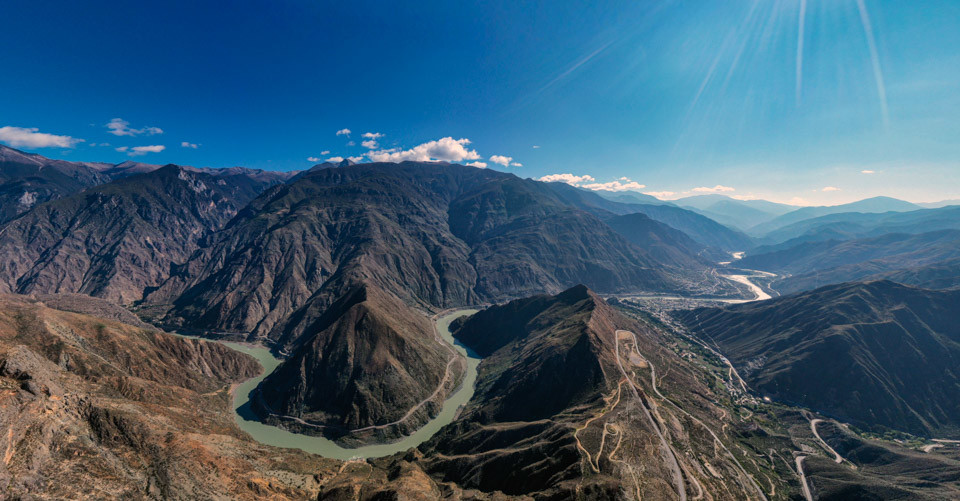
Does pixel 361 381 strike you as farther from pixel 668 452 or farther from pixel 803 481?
pixel 803 481

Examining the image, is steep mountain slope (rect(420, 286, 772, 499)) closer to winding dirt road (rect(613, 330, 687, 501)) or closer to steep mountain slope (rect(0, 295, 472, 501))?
winding dirt road (rect(613, 330, 687, 501))

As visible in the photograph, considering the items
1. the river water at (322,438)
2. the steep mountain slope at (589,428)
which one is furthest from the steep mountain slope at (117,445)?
the river water at (322,438)

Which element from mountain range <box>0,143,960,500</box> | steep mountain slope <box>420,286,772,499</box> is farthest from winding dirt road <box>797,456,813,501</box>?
steep mountain slope <box>420,286,772,499</box>

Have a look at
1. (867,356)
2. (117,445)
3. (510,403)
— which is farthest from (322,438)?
(867,356)

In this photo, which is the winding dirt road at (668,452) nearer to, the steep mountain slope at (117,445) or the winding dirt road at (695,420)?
the winding dirt road at (695,420)

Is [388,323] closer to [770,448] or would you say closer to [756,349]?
[770,448]

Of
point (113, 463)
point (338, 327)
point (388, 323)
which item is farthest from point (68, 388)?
point (388, 323)
